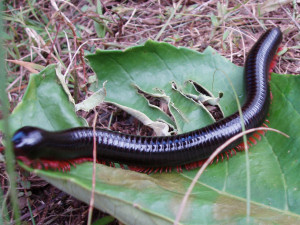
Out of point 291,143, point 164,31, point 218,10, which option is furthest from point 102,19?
point 291,143

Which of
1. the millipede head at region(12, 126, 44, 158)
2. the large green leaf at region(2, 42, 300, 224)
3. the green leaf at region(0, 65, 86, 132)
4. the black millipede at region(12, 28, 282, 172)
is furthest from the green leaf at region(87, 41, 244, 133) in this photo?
the millipede head at region(12, 126, 44, 158)

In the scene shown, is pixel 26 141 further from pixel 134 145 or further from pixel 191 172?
pixel 191 172

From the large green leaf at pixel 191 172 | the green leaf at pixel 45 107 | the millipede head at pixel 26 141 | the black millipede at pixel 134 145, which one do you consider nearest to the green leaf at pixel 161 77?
the large green leaf at pixel 191 172

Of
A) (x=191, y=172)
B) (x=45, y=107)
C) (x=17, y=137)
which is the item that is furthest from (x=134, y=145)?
(x=17, y=137)

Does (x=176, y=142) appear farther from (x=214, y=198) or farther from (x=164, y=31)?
(x=164, y=31)

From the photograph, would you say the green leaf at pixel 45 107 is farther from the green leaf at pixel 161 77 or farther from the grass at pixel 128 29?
the grass at pixel 128 29

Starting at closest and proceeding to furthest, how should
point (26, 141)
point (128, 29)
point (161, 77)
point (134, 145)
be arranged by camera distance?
point (26, 141), point (134, 145), point (161, 77), point (128, 29)
